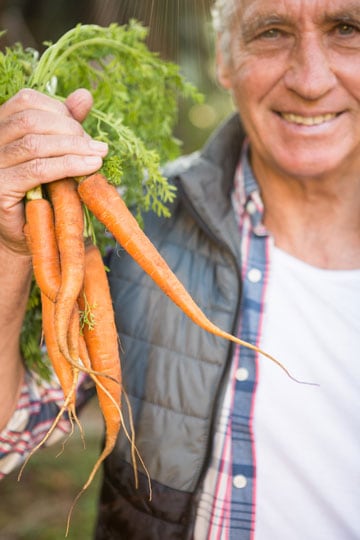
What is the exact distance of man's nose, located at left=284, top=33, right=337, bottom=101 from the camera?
6.17 feet

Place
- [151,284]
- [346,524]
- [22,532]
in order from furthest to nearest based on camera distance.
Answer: [22,532] → [151,284] → [346,524]

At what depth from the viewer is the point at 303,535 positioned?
75.8 inches

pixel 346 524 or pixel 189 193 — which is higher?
pixel 189 193

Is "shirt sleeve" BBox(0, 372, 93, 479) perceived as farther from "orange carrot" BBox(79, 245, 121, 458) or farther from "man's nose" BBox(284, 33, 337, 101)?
"man's nose" BBox(284, 33, 337, 101)

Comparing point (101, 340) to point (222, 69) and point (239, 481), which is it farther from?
point (222, 69)

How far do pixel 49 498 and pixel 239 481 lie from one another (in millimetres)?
2930

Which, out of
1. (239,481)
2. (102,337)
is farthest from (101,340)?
(239,481)

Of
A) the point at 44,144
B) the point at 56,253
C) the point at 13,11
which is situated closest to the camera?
the point at 44,144

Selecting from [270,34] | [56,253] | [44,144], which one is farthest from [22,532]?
[270,34]

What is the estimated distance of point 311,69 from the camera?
1.89m

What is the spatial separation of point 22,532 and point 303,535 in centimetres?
269

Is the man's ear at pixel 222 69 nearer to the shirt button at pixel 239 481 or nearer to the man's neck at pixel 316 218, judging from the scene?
the man's neck at pixel 316 218

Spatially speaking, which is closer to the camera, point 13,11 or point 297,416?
point 297,416

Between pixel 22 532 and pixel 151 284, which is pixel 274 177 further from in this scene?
pixel 22 532
